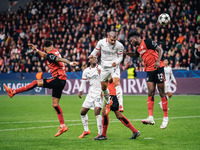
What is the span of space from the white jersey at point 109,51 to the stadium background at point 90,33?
13.7m

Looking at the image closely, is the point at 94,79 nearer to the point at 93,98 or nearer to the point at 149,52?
the point at 93,98

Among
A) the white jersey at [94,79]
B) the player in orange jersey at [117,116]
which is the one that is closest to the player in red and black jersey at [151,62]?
the player in orange jersey at [117,116]

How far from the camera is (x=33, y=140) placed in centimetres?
941

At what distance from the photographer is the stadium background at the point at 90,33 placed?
24219 millimetres

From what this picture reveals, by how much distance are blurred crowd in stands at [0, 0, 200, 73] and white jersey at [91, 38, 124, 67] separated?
13797 millimetres

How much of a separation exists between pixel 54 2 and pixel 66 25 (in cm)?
442

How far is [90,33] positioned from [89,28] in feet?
4.96

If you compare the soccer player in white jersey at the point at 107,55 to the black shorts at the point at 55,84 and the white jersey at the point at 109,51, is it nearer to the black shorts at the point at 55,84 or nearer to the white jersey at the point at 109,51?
the white jersey at the point at 109,51

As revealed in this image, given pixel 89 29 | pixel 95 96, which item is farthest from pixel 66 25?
pixel 95 96

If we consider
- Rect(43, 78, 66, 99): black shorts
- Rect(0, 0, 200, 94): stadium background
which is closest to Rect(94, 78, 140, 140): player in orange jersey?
Rect(43, 78, 66, 99): black shorts

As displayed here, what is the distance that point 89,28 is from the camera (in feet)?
101

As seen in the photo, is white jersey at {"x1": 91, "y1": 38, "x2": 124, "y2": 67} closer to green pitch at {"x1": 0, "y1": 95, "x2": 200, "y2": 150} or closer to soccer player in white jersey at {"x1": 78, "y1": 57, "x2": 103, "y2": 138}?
soccer player in white jersey at {"x1": 78, "y1": 57, "x2": 103, "y2": 138}

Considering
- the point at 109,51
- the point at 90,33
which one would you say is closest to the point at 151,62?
the point at 109,51

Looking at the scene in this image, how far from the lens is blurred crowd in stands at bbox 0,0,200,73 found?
25013 mm
